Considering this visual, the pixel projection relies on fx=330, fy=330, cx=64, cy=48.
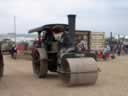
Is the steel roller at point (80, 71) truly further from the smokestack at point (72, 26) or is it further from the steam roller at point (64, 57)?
the smokestack at point (72, 26)

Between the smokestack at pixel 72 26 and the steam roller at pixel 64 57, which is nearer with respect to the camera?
the steam roller at pixel 64 57

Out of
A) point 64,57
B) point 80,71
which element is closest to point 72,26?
point 64,57

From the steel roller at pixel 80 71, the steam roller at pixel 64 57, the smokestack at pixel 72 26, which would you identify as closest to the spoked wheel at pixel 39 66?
the steam roller at pixel 64 57

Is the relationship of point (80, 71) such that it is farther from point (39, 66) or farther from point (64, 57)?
point (39, 66)

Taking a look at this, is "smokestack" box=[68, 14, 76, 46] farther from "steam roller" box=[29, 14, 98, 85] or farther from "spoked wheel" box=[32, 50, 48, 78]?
"spoked wheel" box=[32, 50, 48, 78]

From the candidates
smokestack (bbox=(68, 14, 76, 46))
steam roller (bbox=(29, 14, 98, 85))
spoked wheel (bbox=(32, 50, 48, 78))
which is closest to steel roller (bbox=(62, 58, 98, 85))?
steam roller (bbox=(29, 14, 98, 85))

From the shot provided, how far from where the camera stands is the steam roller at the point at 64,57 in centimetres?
1011

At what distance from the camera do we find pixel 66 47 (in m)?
11.5

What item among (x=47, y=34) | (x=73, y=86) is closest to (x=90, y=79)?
(x=73, y=86)

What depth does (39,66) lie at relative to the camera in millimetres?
12859

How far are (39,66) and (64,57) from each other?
247 centimetres

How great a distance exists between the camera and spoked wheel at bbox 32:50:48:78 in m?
12.2

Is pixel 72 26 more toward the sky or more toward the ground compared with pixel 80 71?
more toward the sky

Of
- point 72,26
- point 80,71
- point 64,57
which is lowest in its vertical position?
point 80,71
